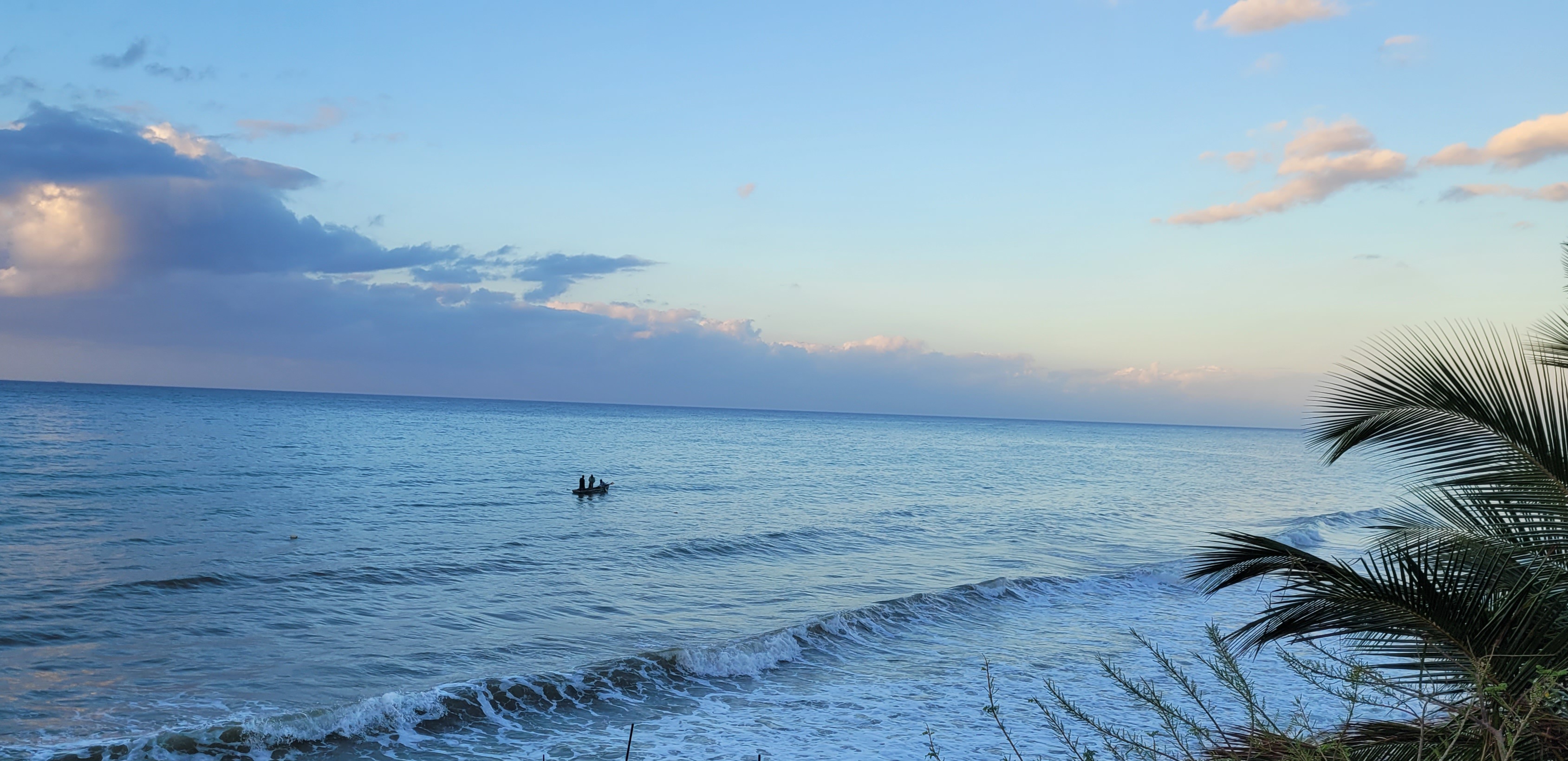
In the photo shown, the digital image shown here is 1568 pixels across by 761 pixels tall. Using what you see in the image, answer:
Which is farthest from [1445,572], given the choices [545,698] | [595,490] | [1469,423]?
[595,490]

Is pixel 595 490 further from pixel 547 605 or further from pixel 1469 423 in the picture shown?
pixel 1469 423

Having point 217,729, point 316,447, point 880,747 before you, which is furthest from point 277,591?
point 316,447

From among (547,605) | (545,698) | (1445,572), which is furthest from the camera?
(547,605)

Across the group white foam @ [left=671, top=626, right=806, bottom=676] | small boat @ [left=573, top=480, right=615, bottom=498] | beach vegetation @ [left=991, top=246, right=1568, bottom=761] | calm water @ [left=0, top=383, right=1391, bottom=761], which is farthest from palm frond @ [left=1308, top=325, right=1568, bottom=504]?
small boat @ [left=573, top=480, right=615, bottom=498]

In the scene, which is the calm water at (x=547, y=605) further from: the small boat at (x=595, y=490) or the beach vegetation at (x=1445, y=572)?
the beach vegetation at (x=1445, y=572)

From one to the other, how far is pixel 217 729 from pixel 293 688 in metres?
1.57

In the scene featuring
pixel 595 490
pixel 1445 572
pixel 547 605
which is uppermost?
pixel 1445 572

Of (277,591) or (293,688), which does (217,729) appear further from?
(277,591)

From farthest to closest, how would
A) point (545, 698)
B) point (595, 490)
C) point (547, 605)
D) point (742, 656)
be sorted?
point (595, 490), point (547, 605), point (742, 656), point (545, 698)

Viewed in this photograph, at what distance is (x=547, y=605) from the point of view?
54.5 feet

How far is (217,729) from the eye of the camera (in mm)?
9680

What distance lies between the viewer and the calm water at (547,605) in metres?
10.4

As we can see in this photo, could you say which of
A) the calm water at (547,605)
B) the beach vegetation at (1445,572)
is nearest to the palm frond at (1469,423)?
the beach vegetation at (1445,572)

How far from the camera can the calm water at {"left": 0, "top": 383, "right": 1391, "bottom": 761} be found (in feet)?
34.2
